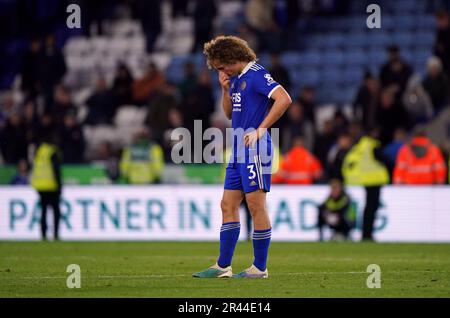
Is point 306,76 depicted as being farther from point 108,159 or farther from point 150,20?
point 108,159

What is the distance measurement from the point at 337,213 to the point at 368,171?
973 millimetres

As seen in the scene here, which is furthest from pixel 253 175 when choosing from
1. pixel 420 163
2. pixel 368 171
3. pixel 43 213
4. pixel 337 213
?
pixel 420 163

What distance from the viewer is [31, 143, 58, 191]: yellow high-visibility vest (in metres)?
21.0

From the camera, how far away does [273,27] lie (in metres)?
26.8

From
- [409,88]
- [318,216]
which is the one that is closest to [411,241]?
[318,216]

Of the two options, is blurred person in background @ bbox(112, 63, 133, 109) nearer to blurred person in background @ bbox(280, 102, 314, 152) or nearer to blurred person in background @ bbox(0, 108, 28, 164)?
blurred person in background @ bbox(0, 108, 28, 164)

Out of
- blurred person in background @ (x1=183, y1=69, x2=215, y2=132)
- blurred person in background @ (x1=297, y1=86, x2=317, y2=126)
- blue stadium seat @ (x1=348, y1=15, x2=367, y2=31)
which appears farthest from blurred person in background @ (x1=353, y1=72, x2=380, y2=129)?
blue stadium seat @ (x1=348, y1=15, x2=367, y2=31)

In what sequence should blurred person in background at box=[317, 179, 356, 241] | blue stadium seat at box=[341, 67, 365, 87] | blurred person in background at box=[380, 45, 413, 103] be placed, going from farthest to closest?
blue stadium seat at box=[341, 67, 365, 87] < blurred person in background at box=[380, 45, 413, 103] < blurred person in background at box=[317, 179, 356, 241]

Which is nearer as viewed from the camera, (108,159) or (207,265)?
(207,265)

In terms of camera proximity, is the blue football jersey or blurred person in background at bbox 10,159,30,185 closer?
the blue football jersey

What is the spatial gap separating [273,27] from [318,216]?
720cm

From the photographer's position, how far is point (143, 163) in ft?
74.4

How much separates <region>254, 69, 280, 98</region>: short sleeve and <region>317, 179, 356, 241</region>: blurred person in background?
379 inches

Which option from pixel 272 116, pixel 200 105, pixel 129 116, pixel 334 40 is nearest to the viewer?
pixel 272 116
